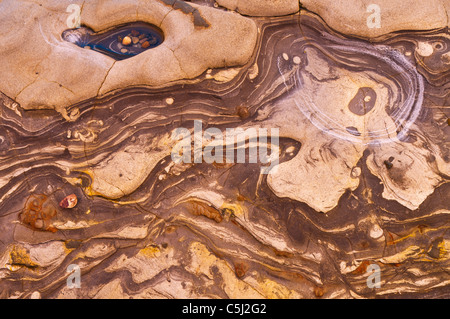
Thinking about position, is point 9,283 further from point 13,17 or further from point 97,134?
point 13,17

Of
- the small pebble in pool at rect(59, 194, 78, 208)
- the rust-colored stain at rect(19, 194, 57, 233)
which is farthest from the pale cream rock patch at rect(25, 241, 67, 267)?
the small pebble in pool at rect(59, 194, 78, 208)

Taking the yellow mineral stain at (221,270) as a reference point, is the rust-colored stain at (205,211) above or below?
above

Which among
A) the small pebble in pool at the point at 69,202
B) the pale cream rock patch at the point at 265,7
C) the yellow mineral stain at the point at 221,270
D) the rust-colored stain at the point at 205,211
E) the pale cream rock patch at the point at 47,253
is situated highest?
the pale cream rock patch at the point at 265,7

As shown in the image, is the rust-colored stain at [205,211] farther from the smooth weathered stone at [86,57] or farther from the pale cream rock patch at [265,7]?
the pale cream rock patch at [265,7]

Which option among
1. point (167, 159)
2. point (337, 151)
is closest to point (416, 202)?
point (337, 151)

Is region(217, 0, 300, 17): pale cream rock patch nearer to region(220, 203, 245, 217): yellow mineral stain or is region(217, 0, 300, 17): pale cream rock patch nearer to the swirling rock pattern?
the swirling rock pattern

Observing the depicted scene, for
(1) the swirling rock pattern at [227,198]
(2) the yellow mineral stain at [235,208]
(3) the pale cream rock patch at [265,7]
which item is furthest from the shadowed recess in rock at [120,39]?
→ (2) the yellow mineral stain at [235,208]

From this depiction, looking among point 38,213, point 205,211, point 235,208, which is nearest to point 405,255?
point 235,208
